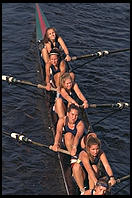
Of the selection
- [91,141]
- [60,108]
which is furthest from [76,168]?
[60,108]

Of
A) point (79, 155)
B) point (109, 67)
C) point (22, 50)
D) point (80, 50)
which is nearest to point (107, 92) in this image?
point (109, 67)

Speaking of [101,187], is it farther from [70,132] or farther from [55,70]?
[55,70]

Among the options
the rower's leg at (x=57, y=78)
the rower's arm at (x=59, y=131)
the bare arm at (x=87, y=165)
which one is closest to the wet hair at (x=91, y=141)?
the bare arm at (x=87, y=165)

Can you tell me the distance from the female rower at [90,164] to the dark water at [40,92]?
1236 millimetres

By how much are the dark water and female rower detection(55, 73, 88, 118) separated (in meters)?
1.51

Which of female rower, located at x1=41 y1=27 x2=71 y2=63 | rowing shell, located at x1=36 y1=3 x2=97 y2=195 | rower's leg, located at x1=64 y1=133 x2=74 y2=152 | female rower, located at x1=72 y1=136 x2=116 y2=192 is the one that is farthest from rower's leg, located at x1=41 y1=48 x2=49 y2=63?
female rower, located at x1=72 y1=136 x2=116 y2=192

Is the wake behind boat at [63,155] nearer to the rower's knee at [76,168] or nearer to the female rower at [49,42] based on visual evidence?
the rower's knee at [76,168]

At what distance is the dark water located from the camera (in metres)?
13.8

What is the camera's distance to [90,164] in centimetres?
1151

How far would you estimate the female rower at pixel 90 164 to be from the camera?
11211mm

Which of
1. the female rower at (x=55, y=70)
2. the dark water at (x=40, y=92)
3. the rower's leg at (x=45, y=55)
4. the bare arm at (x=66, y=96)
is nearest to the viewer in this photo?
the dark water at (x=40, y=92)

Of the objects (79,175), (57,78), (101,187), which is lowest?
(79,175)

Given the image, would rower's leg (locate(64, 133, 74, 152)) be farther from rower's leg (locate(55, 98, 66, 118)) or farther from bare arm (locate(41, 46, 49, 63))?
bare arm (locate(41, 46, 49, 63))

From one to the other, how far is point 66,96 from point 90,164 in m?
3.28
